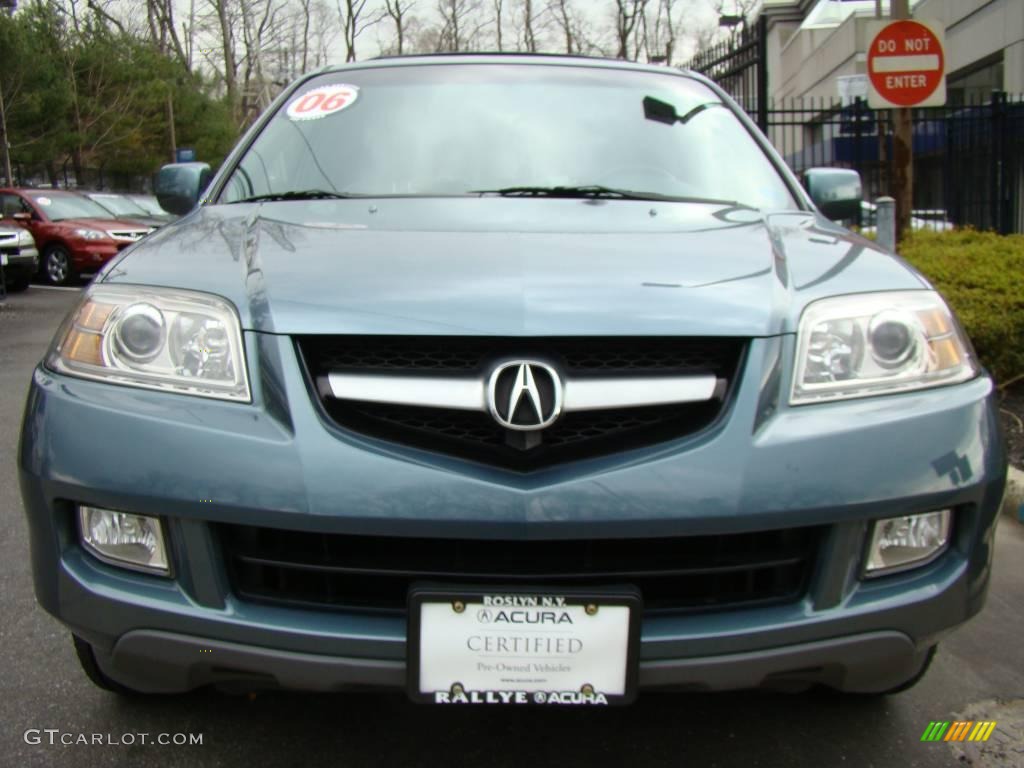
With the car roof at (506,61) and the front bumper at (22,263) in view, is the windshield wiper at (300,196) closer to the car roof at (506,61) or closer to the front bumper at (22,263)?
the car roof at (506,61)

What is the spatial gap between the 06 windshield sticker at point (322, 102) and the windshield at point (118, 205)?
13.8 metres

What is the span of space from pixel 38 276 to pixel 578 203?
14178 mm

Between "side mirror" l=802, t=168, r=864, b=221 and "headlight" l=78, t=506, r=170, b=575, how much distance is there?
2195 millimetres

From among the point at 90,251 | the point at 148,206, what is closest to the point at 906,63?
the point at 90,251

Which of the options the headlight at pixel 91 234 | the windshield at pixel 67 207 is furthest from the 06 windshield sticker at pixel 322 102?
the windshield at pixel 67 207

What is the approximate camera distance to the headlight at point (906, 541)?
1.69m

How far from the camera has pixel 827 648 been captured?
165 centimetres

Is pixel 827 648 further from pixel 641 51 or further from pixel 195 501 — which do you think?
pixel 641 51

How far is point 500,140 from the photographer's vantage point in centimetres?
279

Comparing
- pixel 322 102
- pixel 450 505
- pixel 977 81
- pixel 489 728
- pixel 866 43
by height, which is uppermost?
pixel 866 43

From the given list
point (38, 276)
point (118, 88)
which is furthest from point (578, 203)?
point (118, 88)

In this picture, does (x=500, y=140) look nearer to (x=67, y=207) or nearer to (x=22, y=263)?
(x=22, y=263)

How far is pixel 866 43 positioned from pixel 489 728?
27.8m

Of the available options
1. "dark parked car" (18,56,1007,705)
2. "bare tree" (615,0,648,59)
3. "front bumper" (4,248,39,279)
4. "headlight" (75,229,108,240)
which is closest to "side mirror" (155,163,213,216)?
"dark parked car" (18,56,1007,705)
